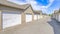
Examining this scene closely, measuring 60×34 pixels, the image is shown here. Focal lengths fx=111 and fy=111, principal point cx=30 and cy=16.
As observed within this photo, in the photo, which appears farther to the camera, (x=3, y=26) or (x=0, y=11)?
(x=3, y=26)

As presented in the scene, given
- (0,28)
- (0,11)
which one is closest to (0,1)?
(0,11)

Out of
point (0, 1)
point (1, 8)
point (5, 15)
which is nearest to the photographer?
point (0, 1)

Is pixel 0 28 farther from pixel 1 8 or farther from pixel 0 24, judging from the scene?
pixel 1 8

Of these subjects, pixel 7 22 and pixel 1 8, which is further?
pixel 7 22

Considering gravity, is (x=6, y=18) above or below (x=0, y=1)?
below

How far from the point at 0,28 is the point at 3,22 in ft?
3.18

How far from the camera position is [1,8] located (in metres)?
10.9

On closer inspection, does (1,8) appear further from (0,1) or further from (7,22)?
(7,22)

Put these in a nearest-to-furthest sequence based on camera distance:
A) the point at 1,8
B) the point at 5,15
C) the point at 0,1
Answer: the point at 0,1, the point at 1,8, the point at 5,15

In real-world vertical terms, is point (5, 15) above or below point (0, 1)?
below

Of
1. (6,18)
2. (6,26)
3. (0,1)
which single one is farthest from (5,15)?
(0,1)

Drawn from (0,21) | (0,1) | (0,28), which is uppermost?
(0,1)

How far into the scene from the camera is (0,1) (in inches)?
400

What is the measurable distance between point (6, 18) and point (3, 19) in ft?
2.55
